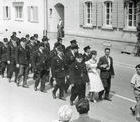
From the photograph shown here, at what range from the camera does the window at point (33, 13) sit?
124 feet

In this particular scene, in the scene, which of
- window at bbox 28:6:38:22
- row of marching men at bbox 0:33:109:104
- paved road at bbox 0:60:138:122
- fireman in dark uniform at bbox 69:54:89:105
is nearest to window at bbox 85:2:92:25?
window at bbox 28:6:38:22

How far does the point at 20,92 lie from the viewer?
→ 567 inches

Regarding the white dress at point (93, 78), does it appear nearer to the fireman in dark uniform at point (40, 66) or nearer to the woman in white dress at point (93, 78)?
the woman in white dress at point (93, 78)

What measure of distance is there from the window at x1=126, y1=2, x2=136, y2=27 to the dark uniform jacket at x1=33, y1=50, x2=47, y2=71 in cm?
1251

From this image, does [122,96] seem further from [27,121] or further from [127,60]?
[127,60]

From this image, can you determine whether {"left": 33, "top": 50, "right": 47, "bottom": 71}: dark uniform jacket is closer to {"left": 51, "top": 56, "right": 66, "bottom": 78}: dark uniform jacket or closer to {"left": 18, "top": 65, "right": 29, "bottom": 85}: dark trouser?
{"left": 18, "top": 65, "right": 29, "bottom": 85}: dark trouser

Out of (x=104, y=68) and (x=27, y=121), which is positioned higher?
(x=104, y=68)

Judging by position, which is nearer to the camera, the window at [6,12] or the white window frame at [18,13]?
the white window frame at [18,13]

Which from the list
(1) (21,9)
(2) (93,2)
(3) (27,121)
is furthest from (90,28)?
(3) (27,121)

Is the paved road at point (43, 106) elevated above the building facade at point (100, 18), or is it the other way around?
the building facade at point (100, 18)

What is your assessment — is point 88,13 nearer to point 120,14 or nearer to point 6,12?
point 120,14

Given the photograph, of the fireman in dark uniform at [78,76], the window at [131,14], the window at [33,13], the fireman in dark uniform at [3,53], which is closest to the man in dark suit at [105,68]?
the fireman in dark uniform at [78,76]

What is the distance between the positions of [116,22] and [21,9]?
1688 cm

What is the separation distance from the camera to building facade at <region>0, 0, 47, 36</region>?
36969mm
